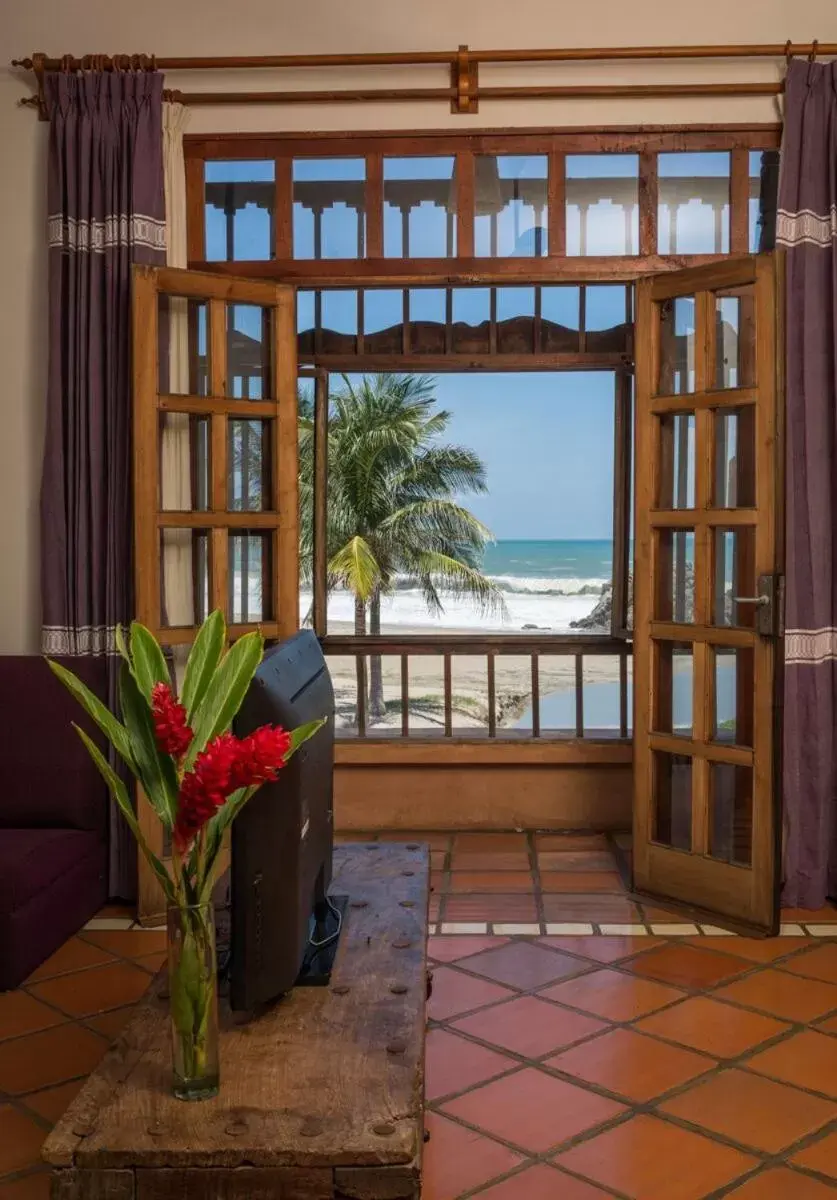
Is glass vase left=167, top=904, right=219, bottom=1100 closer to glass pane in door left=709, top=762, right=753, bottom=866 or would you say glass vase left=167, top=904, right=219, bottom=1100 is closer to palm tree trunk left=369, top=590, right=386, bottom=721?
glass pane in door left=709, top=762, right=753, bottom=866

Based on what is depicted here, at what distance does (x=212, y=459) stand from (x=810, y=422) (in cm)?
194

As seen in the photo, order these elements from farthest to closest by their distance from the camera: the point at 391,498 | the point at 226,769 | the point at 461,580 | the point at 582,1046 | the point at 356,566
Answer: the point at 461,580 → the point at 391,498 → the point at 356,566 → the point at 582,1046 → the point at 226,769

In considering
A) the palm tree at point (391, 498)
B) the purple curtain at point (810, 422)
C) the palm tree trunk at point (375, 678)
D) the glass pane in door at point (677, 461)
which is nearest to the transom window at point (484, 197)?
the purple curtain at point (810, 422)

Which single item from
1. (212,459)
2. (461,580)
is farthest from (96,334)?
(461,580)

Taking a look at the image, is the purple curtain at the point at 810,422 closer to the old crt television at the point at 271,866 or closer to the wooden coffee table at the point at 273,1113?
the wooden coffee table at the point at 273,1113

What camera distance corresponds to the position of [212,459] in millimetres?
3830

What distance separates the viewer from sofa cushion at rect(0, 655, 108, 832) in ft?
11.9

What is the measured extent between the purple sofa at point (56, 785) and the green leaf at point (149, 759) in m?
1.87

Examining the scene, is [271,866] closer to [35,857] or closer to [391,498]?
[35,857]

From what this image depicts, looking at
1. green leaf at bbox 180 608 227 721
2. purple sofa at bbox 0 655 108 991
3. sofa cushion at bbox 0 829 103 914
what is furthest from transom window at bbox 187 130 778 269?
green leaf at bbox 180 608 227 721

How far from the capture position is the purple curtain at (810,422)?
12.3 ft

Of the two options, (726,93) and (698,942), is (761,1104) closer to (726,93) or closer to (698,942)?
(698,942)

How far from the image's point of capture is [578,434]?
1789 centimetres

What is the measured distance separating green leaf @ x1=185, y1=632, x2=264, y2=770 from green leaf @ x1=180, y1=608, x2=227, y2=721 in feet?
0.05
